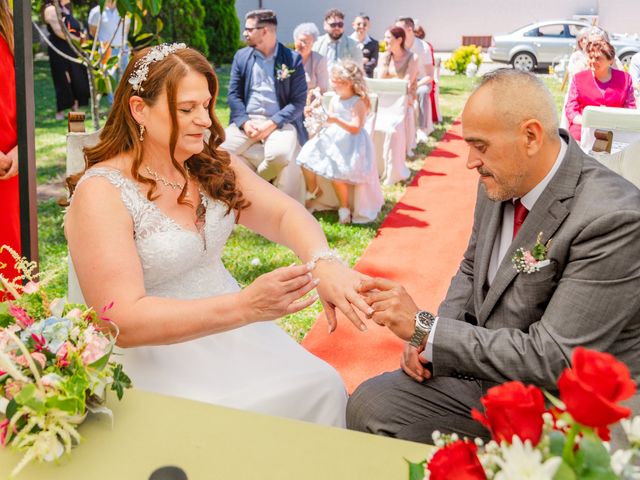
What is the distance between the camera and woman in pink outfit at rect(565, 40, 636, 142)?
6888mm

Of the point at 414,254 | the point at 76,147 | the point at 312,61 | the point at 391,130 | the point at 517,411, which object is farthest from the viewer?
the point at 391,130

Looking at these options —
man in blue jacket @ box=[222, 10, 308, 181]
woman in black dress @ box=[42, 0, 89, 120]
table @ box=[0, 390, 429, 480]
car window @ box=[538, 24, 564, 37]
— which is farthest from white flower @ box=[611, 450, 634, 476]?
car window @ box=[538, 24, 564, 37]

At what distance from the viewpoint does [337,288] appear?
2494 millimetres

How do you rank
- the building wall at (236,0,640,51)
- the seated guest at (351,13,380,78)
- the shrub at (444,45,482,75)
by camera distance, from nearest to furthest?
the seated guest at (351,13,380,78) < the shrub at (444,45,482,75) < the building wall at (236,0,640,51)

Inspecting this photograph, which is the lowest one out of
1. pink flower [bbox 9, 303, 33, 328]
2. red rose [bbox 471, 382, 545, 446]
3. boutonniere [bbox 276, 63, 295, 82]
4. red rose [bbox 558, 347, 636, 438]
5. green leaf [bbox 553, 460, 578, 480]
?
pink flower [bbox 9, 303, 33, 328]

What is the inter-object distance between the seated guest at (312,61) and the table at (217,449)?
6.78 meters

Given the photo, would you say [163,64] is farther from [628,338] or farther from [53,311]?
[628,338]

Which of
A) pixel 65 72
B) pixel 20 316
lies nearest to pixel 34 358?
pixel 20 316

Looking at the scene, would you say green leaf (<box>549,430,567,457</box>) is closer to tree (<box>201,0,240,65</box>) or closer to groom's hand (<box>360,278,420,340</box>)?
groom's hand (<box>360,278,420,340</box>)

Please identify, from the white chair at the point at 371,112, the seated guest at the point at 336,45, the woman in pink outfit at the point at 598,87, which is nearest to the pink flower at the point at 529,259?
the woman in pink outfit at the point at 598,87

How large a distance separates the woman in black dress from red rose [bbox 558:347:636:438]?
10.8 metres

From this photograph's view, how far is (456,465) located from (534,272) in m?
1.29

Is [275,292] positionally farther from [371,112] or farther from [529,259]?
[371,112]

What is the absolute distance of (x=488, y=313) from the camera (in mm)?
2352
